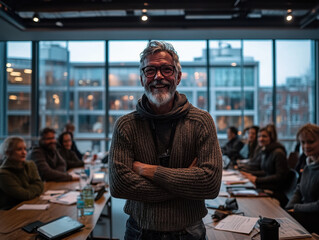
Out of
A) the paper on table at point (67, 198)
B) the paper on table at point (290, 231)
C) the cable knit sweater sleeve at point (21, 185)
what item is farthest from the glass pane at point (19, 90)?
the paper on table at point (290, 231)

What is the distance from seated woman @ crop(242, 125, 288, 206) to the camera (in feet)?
11.7

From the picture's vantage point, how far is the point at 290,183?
11.4 ft

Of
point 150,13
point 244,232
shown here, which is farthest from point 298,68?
point 244,232

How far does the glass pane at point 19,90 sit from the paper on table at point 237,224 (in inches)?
256

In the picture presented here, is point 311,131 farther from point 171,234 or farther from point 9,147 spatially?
point 9,147

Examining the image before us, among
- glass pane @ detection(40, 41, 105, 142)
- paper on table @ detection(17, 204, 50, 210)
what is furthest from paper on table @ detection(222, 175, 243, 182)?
glass pane @ detection(40, 41, 105, 142)

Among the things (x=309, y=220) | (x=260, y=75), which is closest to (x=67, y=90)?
(x=260, y=75)

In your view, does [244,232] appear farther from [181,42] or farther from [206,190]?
[181,42]

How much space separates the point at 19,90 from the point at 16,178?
5.32m

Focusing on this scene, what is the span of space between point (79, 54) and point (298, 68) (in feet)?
18.7

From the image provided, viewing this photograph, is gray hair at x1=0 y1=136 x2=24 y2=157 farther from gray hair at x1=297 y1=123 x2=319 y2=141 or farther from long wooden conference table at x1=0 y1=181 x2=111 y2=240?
gray hair at x1=297 y1=123 x2=319 y2=141

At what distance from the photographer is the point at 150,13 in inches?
229

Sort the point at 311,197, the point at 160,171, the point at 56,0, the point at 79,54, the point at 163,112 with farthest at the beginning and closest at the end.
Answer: the point at 79,54
the point at 56,0
the point at 311,197
the point at 163,112
the point at 160,171

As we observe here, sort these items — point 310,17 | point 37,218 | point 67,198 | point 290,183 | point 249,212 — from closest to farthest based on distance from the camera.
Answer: point 37,218 → point 249,212 → point 67,198 → point 290,183 → point 310,17
